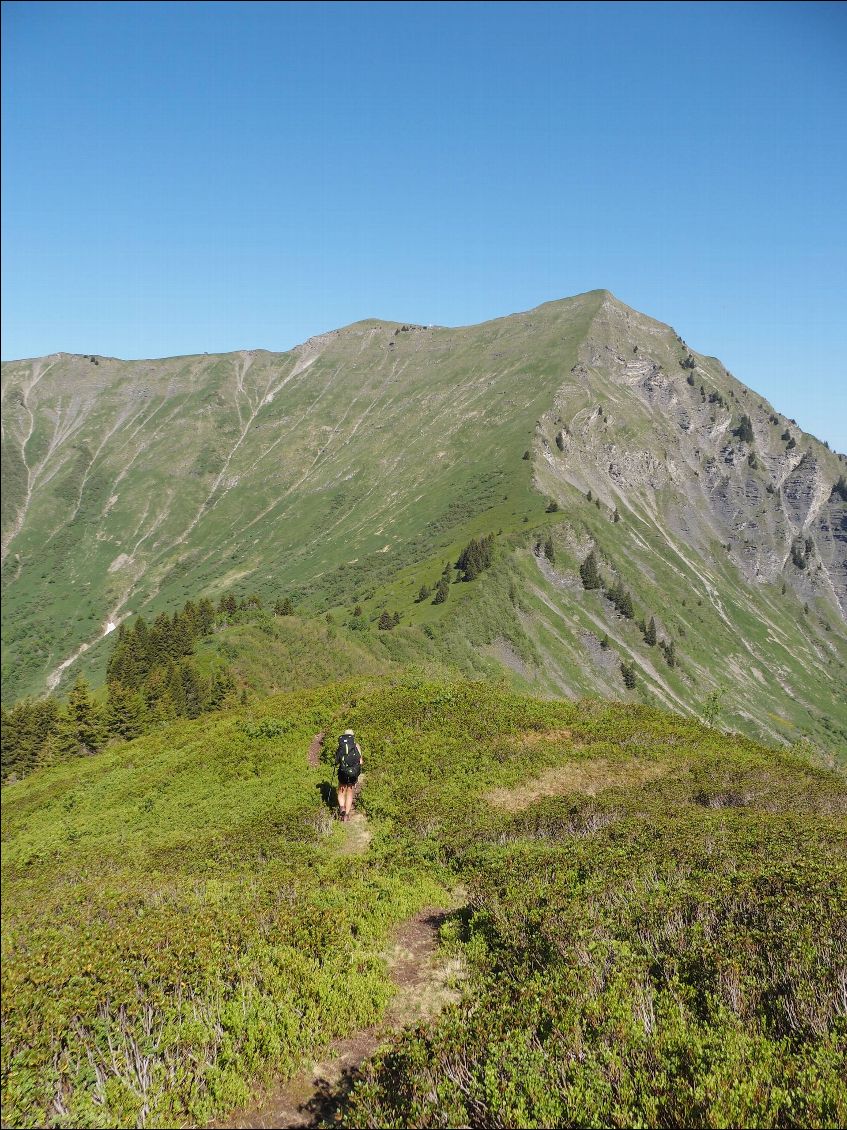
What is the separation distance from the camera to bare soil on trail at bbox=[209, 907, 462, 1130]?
875 centimetres

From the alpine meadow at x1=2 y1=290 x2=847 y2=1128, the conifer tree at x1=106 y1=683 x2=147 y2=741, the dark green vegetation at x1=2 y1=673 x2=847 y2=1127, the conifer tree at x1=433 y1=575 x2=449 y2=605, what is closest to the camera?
the dark green vegetation at x1=2 y1=673 x2=847 y2=1127

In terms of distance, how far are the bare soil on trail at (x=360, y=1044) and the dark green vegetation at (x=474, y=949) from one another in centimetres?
32

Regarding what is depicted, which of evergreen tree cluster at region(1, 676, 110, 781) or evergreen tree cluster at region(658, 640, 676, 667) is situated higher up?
evergreen tree cluster at region(658, 640, 676, 667)

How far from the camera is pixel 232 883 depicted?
655 inches

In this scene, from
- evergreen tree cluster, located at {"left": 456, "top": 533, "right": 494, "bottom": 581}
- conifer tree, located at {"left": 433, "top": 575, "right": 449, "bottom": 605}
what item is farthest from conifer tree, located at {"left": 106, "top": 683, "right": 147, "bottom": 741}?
evergreen tree cluster, located at {"left": 456, "top": 533, "right": 494, "bottom": 581}

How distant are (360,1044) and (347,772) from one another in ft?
41.8

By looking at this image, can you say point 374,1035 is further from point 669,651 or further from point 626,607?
point 669,651

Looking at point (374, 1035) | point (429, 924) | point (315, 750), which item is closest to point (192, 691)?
point (315, 750)

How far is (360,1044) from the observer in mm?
10422

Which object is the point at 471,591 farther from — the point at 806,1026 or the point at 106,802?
the point at 806,1026

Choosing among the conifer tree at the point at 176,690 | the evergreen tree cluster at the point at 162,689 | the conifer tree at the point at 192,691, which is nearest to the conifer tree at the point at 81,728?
the evergreen tree cluster at the point at 162,689

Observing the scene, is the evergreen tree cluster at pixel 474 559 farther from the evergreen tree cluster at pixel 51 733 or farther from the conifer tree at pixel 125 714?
the evergreen tree cluster at pixel 51 733

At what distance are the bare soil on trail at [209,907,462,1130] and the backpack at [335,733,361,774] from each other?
28.2 feet

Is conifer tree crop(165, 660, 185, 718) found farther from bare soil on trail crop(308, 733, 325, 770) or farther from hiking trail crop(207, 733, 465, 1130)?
hiking trail crop(207, 733, 465, 1130)
